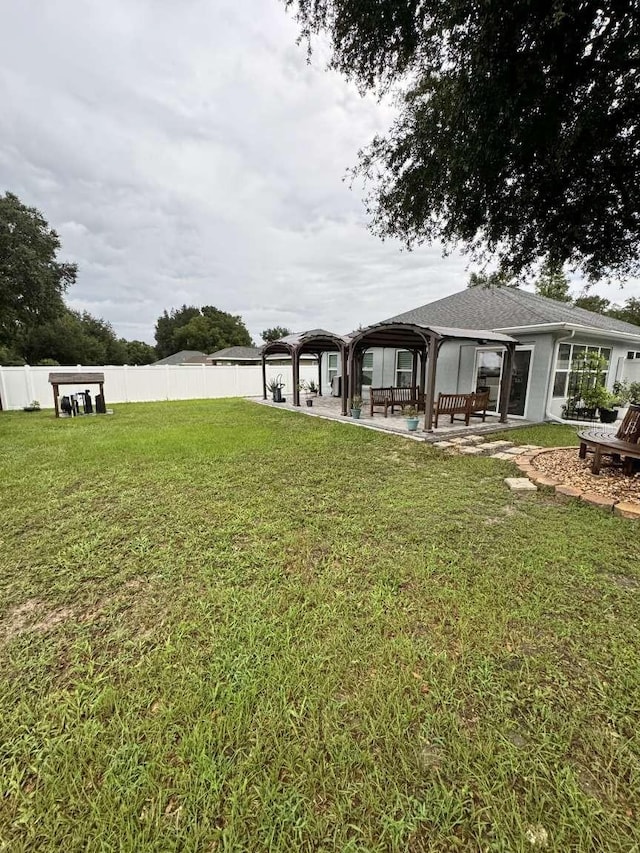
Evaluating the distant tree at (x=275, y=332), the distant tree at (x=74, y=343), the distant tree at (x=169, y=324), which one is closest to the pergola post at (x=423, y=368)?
the distant tree at (x=74, y=343)

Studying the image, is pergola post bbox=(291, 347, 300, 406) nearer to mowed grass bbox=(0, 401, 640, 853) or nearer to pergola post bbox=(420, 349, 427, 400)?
pergola post bbox=(420, 349, 427, 400)

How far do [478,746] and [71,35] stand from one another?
9656mm

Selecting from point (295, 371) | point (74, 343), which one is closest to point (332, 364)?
point (295, 371)

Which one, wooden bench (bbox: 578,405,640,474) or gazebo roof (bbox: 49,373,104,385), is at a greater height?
gazebo roof (bbox: 49,373,104,385)

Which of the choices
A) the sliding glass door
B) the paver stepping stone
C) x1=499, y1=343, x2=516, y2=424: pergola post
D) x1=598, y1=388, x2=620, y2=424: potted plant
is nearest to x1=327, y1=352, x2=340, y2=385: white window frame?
the sliding glass door

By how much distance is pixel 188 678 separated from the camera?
6.50ft

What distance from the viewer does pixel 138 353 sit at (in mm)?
51781

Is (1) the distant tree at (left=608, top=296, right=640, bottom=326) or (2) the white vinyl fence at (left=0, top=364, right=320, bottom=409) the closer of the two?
(2) the white vinyl fence at (left=0, top=364, right=320, bottom=409)

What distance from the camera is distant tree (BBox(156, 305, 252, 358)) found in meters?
53.2

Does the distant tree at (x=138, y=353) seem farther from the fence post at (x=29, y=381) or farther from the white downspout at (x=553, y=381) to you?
the white downspout at (x=553, y=381)

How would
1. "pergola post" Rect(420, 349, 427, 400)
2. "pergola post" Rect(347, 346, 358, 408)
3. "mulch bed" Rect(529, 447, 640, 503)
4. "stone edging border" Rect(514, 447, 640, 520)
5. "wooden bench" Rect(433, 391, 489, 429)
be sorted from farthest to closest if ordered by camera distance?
"pergola post" Rect(420, 349, 427, 400)
"pergola post" Rect(347, 346, 358, 408)
"wooden bench" Rect(433, 391, 489, 429)
"mulch bed" Rect(529, 447, 640, 503)
"stone edging border" Rect(514, 447, 640, 520)

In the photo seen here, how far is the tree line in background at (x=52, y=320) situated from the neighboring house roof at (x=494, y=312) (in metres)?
14.4

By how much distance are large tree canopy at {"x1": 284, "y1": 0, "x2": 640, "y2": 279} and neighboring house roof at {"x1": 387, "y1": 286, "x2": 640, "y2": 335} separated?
4.84m

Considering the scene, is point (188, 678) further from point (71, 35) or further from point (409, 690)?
point (71, 35)
